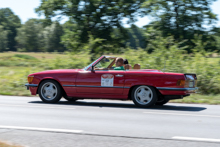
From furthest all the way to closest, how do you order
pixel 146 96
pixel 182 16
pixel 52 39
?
pixel 52 39 → pixel 182 16 → pixel 146 96

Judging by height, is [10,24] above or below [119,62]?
above

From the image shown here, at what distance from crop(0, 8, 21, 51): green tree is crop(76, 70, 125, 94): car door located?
4033 inches

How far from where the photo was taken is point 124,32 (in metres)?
31.4

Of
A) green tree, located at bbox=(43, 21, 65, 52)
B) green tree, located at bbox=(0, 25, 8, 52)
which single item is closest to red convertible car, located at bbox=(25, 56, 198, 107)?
green tree, located at bbox=(43, 21, 65, 52)

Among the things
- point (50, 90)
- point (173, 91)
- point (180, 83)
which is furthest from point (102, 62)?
point (180, 83)

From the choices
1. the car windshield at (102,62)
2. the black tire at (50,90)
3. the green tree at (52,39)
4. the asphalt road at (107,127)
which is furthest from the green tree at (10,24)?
the asphalt road at (107,127)

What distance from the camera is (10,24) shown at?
111438 mm

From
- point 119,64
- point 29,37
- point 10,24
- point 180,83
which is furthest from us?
point 10,24

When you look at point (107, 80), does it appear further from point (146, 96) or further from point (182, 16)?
point (182, 16)

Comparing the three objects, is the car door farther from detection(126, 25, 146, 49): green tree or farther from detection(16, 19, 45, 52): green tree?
detection(16, 19, 45, 52): green tree

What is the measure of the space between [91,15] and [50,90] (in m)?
21.0

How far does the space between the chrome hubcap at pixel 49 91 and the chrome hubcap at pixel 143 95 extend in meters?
2.36

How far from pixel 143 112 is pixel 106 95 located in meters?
1.38

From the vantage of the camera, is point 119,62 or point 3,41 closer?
point 119,62
